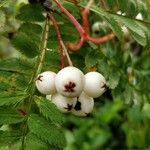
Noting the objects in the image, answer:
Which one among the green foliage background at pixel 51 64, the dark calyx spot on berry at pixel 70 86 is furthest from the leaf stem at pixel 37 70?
Answer: the dark calyx spot on berry at pixel 70 86

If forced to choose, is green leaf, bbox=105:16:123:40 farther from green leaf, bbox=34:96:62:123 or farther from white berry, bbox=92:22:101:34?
white berry, bbox=92:22:101:34

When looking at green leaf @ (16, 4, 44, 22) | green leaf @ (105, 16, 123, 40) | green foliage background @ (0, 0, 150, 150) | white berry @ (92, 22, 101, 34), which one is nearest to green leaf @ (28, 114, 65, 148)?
green foliage background @ (0, 0, 150, 150)

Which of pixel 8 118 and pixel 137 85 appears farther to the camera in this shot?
pixel 137 85

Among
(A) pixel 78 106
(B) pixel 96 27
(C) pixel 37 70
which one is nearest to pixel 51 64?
(C) pixel 37 70

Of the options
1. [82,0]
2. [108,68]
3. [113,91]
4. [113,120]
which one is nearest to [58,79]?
[82,0]

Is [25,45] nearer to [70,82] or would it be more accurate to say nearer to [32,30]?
[32,30]

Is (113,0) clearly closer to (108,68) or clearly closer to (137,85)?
(108,68)
